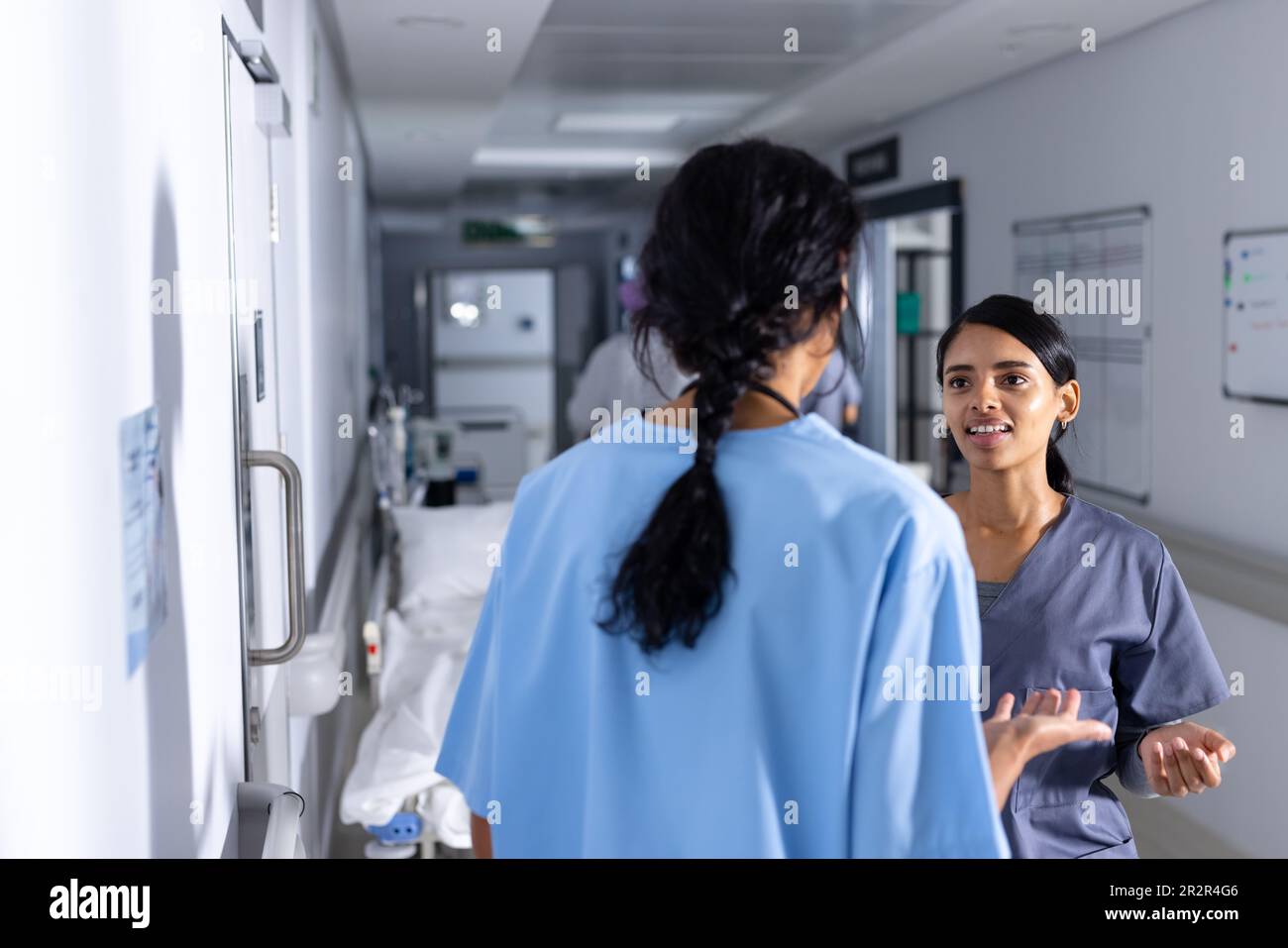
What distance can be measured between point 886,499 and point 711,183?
28 centimetres

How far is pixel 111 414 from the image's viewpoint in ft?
3.07

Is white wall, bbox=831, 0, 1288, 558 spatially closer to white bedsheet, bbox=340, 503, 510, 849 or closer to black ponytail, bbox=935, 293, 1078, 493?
black ponytail, bbox=935, 293, 1078, 493

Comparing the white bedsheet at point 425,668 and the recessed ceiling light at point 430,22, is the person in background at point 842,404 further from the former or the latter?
the recessed ceiling light at point 430,22

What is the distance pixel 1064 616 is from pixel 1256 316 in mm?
2129

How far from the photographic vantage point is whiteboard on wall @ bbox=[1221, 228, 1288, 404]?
3.05m

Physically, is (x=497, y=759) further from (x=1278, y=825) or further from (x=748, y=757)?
(x=1278, y=825)

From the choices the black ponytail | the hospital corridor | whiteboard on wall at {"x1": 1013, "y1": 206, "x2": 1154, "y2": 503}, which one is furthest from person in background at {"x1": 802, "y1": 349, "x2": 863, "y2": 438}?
the black ponytail

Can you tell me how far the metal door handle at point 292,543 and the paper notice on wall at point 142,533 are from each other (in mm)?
431

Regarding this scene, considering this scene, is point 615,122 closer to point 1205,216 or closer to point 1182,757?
point 1205,216

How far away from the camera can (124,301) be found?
1011 millimetres

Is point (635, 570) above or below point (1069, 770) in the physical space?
above

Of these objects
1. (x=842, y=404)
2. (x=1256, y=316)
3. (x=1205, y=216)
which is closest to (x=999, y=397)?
(x=1256, y=316)

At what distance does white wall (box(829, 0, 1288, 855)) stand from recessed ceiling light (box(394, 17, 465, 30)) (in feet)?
6.60
